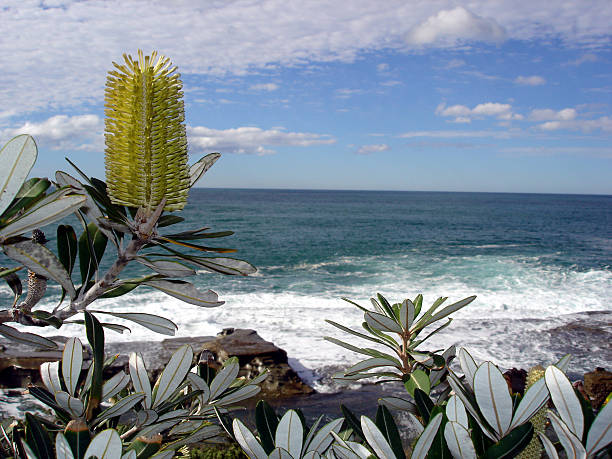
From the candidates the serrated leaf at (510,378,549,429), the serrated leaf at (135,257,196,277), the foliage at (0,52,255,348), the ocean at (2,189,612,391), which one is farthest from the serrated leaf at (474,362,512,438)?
the ocean at (2,189,612,391)

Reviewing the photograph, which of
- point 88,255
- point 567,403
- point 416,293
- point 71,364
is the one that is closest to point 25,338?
point 71,364

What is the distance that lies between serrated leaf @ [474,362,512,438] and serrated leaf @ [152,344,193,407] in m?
0.77

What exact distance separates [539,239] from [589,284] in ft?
60.6

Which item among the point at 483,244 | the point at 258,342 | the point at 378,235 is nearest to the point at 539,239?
the point at 483,244

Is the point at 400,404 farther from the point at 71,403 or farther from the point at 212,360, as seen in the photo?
the point at 212,360

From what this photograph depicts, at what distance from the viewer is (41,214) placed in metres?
0.84

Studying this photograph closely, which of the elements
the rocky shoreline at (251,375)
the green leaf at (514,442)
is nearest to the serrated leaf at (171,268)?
the green leaf at (514,442)

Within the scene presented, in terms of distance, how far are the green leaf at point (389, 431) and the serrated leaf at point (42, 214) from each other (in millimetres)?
778

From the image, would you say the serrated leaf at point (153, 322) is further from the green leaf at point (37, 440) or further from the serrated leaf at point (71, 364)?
the green leaf at point (37, 440)

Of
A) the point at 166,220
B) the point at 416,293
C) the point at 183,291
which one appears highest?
the point at 166,220

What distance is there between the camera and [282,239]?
3369cm

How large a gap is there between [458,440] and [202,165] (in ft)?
2.95

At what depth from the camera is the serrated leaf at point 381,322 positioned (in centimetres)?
154

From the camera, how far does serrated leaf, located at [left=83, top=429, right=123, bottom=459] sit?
87 cm
